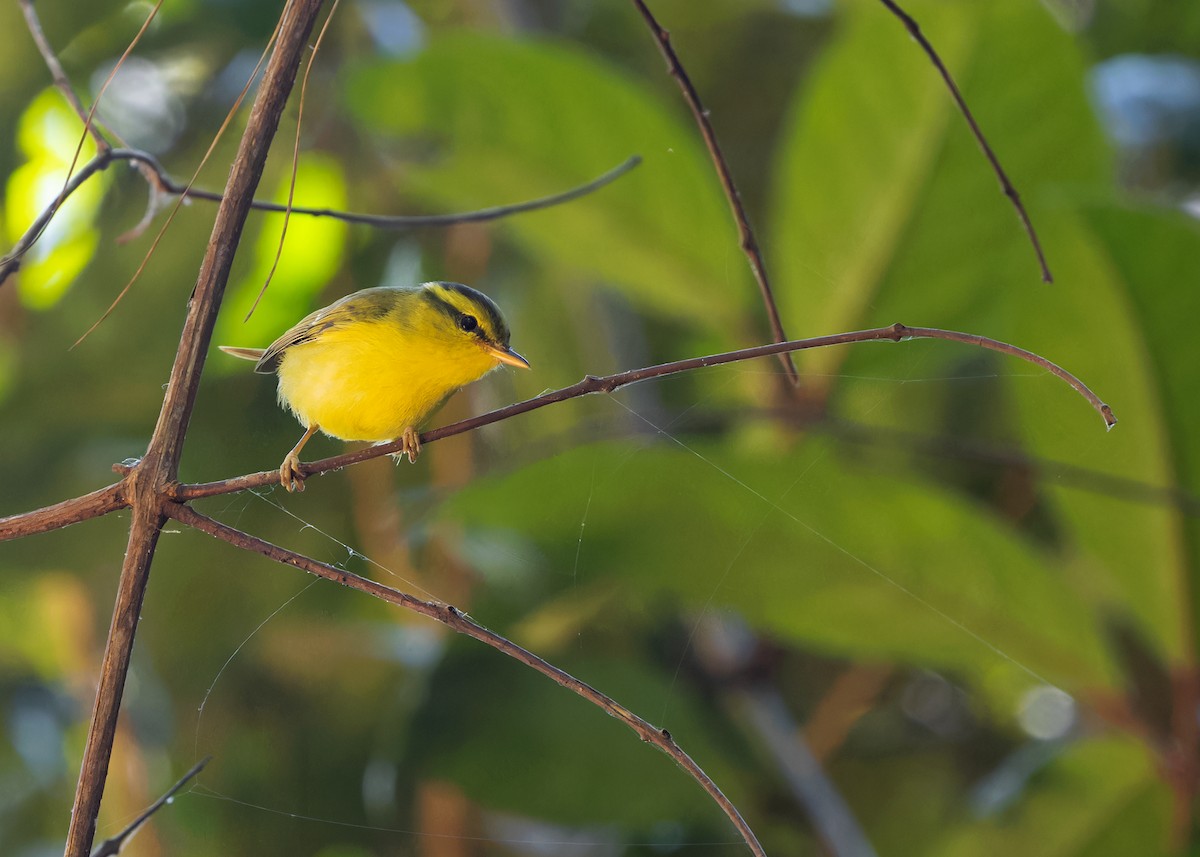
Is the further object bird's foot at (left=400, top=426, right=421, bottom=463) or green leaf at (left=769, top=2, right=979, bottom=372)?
green leaf at (left=769, top=2, right=979, bottom=372)

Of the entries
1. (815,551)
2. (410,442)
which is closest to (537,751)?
(815,551)

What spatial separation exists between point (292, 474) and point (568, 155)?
520 mm

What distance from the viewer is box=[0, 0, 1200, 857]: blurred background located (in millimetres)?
764

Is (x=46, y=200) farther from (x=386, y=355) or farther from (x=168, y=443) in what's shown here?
(x=168, y=443)

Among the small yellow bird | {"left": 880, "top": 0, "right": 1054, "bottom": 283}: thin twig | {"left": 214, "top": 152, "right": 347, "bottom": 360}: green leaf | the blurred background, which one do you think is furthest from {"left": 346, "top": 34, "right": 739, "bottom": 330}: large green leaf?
{"left": 880, "top": 0, "right": 1054, "bottom": 283}: thin twig

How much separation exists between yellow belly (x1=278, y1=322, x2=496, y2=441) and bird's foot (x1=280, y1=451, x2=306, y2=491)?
0.18ft

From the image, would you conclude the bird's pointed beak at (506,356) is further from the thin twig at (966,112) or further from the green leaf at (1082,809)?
the green leaf at (1082,809)

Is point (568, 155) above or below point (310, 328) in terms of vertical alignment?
above

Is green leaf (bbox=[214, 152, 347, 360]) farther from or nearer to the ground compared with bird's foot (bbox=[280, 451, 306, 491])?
farther from the ground

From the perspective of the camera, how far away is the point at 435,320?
2.20 feet

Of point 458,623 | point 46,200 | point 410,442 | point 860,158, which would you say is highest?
point 860,158

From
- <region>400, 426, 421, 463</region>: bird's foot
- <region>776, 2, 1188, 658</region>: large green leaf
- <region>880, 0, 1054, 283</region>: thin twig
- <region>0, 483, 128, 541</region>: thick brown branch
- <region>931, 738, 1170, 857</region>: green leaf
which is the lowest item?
<region>0, 483, 128, 541</region>: thick brown branch

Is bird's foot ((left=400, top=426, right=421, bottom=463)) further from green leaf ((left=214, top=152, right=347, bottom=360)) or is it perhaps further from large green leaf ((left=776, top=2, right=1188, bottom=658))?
large green leaf ((left=776, top=2, right=1188, bottom=658))

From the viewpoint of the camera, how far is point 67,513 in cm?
39
